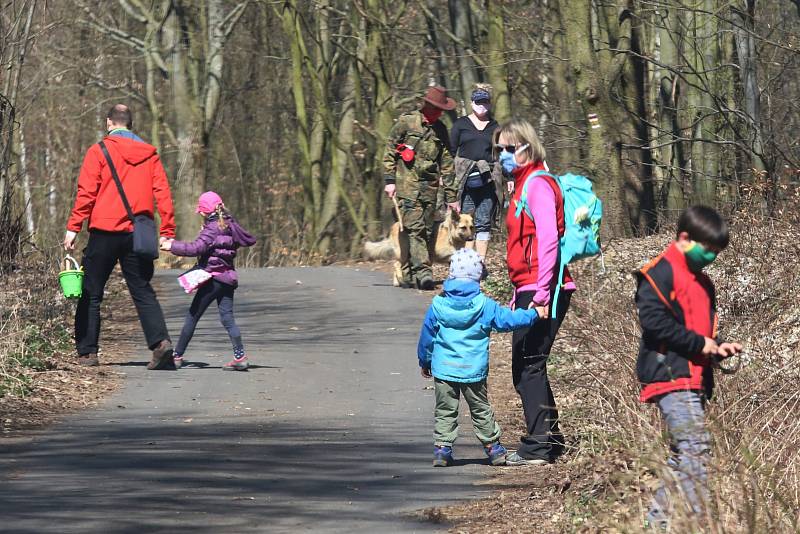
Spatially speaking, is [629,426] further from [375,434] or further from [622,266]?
[622,266]

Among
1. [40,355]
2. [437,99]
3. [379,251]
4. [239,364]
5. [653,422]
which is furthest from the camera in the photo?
[379,251]

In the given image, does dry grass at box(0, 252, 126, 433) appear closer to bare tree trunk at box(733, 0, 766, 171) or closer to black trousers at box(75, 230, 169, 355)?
black trousers at box(75, 230, 169, 355)

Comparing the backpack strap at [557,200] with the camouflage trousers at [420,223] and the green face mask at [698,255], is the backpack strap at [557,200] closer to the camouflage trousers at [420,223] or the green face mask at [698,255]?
the green face mask at [698,255]

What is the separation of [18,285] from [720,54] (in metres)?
10.9

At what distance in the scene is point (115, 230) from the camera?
12.3 metres

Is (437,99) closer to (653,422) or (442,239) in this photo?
(442,239)

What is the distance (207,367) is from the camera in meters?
A: 12.8

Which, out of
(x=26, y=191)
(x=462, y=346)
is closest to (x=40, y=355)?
(x=462, y=346)

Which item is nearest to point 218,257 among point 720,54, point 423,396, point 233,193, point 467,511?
point 423,396

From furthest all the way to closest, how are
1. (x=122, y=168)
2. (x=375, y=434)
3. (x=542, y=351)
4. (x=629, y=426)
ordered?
(x=122, y=168), (x=375, y=434), (x=542, y=351), (x=629, y=426)

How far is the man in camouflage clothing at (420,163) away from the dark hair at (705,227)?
10253 millimetres

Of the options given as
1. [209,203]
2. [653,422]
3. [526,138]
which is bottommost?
[653,422]

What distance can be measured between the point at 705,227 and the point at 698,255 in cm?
13

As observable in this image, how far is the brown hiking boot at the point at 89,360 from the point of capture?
12.3 metres
